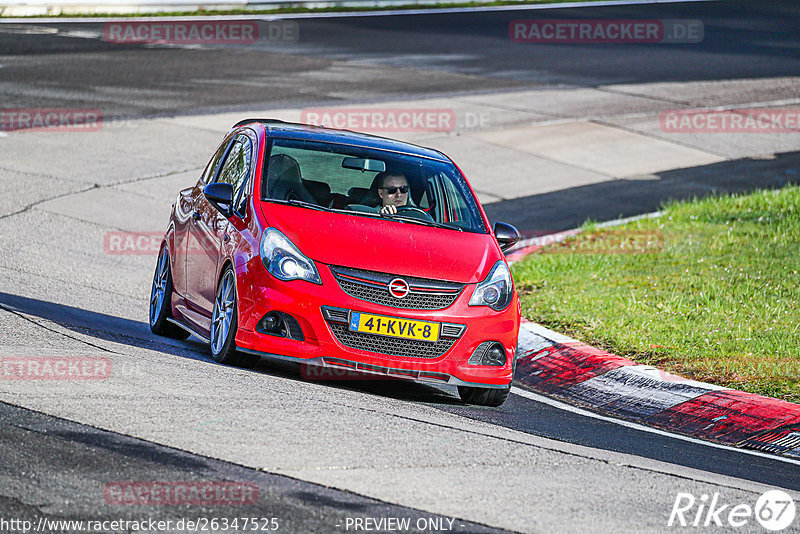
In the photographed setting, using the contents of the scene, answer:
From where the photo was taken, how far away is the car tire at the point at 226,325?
8305mm

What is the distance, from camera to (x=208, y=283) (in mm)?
9000

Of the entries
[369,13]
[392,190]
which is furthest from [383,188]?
[369,13]

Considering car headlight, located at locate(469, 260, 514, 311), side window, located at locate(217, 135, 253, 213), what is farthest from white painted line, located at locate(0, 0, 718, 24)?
car headlight, located at locate(469, 260, 514, 311)

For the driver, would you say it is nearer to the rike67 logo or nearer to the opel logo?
the opel logo

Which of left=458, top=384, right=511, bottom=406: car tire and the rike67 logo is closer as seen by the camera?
the rike67 logo

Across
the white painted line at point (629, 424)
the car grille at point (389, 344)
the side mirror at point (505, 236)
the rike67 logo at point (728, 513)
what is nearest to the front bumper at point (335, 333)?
the car grille at point (389, 344)

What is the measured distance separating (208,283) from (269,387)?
160cm

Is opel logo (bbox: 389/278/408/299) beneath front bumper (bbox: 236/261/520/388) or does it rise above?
above

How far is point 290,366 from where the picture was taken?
9008mm

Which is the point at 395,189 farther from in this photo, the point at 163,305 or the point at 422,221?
the point at 163,305

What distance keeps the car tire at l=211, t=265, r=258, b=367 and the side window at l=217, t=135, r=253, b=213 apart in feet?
1.96

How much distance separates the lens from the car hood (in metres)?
8.14

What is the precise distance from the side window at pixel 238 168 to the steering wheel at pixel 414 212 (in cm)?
115

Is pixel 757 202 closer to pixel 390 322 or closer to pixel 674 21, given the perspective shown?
pixel 390 322
